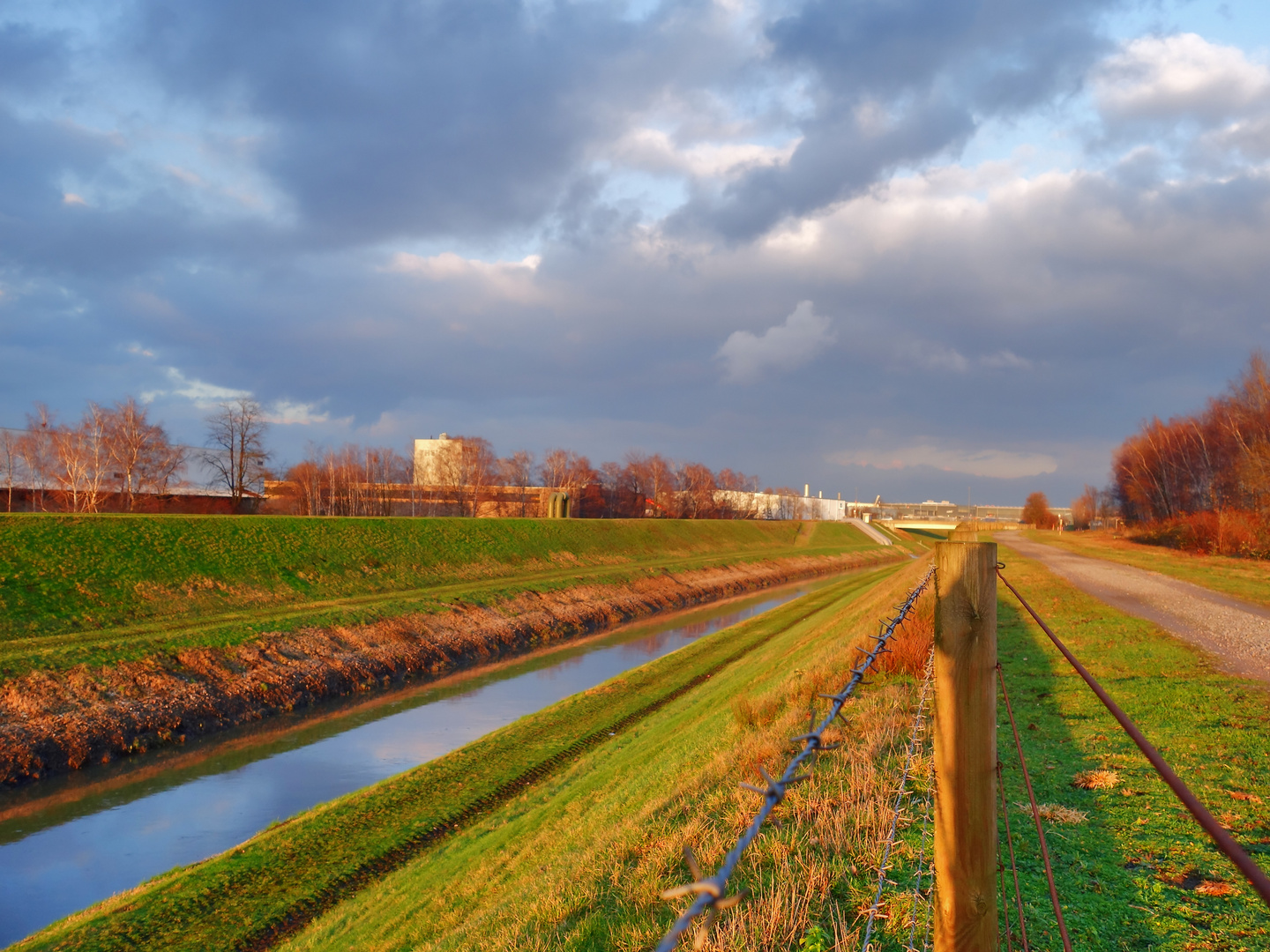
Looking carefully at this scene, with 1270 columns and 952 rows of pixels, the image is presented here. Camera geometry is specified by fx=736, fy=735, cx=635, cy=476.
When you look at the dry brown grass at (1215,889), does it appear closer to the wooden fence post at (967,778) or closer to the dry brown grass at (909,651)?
the wooden fence post at (967,778)

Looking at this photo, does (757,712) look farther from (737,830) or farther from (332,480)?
(332,480)

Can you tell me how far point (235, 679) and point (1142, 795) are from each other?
20.2 metres

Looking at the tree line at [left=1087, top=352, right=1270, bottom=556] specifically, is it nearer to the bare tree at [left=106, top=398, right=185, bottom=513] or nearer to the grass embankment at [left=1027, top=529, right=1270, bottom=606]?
the grass embankment at [left=1027, top=529, right=1270, bottom=606]

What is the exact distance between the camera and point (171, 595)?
82.6 feet

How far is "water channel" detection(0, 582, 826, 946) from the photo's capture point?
37.3 feet

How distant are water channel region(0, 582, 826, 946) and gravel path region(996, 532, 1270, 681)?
50.4 feet

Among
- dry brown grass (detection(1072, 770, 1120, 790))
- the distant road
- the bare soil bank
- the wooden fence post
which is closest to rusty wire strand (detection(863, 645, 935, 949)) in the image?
the wooden fence post

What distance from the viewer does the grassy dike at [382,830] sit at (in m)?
9.27

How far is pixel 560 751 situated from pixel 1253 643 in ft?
45.5

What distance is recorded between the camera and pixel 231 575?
2797 cm

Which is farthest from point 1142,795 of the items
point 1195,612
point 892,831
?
point 1195,612

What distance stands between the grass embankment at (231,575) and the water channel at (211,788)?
3886mm

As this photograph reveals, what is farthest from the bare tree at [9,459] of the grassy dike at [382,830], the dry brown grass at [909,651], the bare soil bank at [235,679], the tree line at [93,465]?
the dry brown grass at [909,651]

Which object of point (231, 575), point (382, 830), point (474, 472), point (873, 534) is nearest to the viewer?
point (382, 830)
